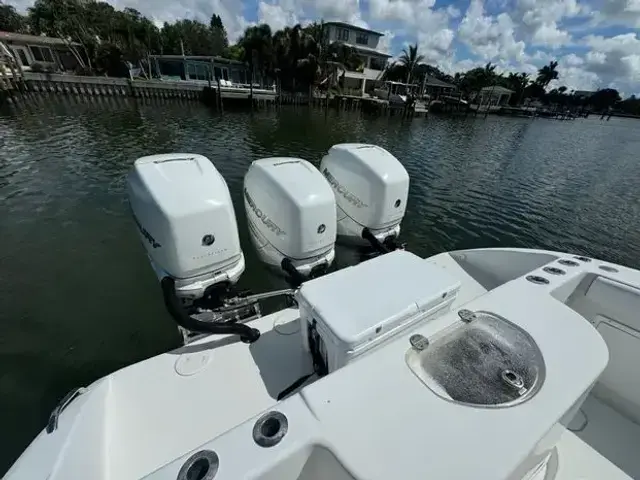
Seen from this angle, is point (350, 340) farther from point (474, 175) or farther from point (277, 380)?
A: point (474, 175)

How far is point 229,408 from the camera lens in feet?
5.69

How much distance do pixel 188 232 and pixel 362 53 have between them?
37.4 metres

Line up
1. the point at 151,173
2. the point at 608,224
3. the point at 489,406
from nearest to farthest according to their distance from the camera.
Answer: the point at 489,406
the point at 151,173
the point at 608,224

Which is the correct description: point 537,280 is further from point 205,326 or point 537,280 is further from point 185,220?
point 185,220

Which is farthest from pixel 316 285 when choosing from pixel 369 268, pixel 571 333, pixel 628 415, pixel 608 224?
pixel 608 224

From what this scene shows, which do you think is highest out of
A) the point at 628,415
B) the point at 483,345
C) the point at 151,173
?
the point at 151,173

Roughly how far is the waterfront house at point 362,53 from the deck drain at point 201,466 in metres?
35.4

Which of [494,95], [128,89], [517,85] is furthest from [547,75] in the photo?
[128,89]

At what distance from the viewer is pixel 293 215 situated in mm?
2486

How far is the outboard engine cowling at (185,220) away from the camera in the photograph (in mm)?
2145

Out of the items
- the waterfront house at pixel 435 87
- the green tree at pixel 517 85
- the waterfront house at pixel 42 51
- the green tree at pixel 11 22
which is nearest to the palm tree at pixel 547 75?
the green tree at pixel 517 85

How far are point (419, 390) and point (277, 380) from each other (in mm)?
1183

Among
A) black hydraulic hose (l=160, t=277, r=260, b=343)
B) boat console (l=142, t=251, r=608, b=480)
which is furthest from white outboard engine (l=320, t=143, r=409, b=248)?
boat console (l=142, t=251, r=608, b=480)

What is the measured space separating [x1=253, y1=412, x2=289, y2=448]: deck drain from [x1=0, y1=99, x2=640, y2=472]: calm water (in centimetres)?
276
